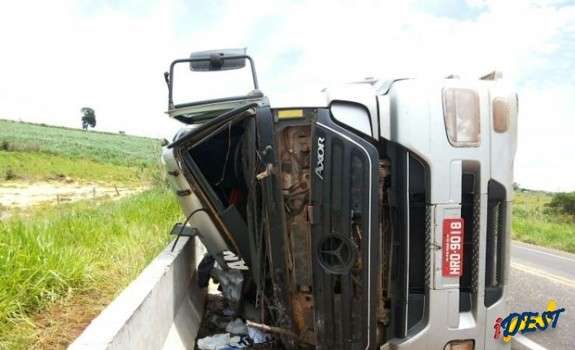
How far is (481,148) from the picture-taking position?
3.12 meters

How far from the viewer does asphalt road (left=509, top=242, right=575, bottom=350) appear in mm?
4941

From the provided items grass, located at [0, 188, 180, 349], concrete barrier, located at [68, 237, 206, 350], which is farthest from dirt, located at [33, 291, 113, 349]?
concrete barrier, located at [68, 237, 206, 350]

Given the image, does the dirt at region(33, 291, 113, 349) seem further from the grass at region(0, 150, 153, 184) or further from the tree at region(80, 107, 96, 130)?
the tree at region(80, 107, 96, 130)

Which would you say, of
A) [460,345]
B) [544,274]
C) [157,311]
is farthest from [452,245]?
[544,274]

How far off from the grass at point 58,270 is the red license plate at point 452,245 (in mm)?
2387

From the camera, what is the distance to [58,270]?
394 cm

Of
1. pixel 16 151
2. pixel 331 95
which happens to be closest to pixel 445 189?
pixel 331 95

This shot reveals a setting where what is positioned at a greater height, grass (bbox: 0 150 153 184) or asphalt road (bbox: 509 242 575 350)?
asphalt road (bbox: 509 242 575 350)

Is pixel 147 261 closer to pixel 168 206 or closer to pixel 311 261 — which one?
pixel 311 261

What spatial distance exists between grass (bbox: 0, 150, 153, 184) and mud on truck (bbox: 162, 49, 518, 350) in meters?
29.5

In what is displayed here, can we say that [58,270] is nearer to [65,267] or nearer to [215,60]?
[65,267]

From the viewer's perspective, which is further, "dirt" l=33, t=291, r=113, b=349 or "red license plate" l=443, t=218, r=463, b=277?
"dirt" l=33, t=291, r=113, b=349

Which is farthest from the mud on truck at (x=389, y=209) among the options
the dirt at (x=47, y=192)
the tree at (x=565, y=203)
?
the tree at (x=565, y=203)

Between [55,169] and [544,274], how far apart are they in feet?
116
